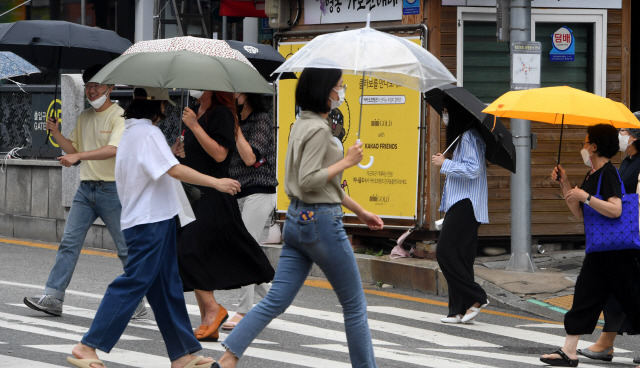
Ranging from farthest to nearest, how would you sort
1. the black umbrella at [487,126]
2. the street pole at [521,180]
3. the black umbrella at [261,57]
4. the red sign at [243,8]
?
the red sign at [243,8]
the street pole at [521,180]
the black umbrella at [261,57]
the black umbrella at [487,126]

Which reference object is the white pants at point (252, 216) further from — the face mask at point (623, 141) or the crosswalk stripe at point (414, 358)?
the face mask at point (623, 141)

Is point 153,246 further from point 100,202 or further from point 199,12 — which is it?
point 199,12

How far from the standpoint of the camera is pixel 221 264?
7.71 m

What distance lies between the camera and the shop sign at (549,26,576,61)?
486 inches

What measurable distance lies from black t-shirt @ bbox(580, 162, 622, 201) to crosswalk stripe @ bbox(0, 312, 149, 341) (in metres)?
3.22

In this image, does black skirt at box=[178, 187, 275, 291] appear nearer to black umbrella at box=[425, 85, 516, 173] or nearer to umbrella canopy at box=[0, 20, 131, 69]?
umbrella canopy at box=[0, 20, 131, 69]

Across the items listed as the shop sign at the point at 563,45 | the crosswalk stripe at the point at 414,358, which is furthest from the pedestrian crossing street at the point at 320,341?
the shop sign at the point at 563,45

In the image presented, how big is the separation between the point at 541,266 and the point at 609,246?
13.4ft

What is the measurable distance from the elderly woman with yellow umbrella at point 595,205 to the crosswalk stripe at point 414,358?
0.63m

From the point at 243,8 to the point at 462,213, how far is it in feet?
25.5

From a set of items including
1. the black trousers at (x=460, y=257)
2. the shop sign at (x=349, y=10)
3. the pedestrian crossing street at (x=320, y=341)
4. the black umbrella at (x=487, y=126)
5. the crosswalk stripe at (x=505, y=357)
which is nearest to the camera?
the pedestrian crossing street at (x=320, y=341)

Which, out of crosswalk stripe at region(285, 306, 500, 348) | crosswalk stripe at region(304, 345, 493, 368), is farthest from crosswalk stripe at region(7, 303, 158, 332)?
crosswalk stripe at region(285, 306, 500, 348)

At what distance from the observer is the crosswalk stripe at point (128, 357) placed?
6.86m

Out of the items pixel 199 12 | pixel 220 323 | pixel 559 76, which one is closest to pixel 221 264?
pixel 220 323
